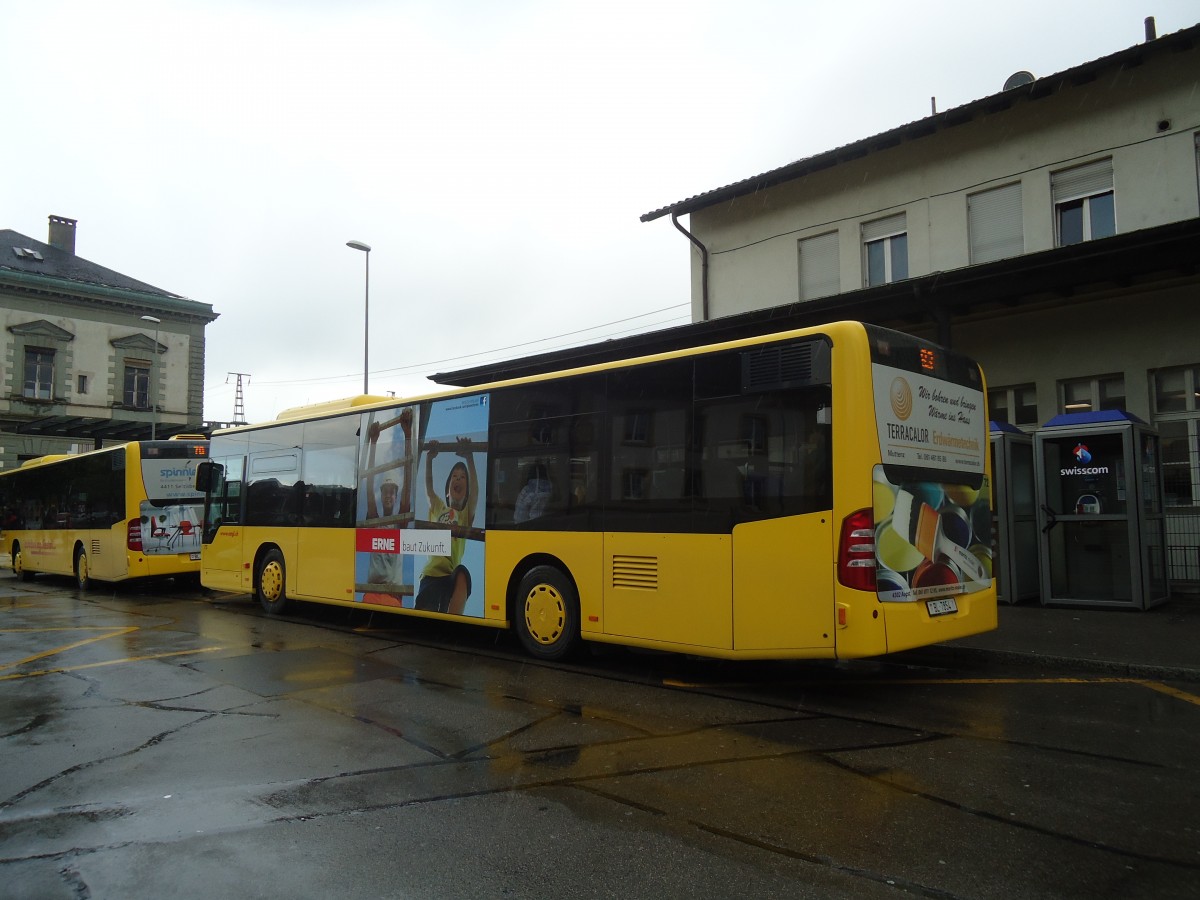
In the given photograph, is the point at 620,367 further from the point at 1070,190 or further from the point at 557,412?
the point at 1070,190

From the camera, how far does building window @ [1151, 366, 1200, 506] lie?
12516mm

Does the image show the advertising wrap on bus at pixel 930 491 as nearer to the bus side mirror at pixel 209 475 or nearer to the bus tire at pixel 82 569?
the bus side mirror at pixel 209 475

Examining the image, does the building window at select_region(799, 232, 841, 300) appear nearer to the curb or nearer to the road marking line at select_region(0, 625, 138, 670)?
the curb

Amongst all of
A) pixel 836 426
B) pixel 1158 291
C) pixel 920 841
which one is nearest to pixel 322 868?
pixel 920 841

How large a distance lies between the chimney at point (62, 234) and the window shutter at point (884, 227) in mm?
47178

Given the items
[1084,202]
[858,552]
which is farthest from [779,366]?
[1084,202]

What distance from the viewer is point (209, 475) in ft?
46.1

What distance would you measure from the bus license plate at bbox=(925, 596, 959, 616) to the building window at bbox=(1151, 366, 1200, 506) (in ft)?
26.5

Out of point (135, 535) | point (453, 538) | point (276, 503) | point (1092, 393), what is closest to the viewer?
point (453, 538)

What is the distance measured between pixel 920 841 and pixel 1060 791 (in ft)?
4.05

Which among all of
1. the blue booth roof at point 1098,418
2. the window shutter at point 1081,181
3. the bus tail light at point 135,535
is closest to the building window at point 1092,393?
the blue booth roof at point 1098,418

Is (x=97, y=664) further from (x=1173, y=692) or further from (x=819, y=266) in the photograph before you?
(x=819, y=266)

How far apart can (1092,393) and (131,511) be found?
17651mm

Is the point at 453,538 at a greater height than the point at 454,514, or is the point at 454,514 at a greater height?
the point at 454,514
